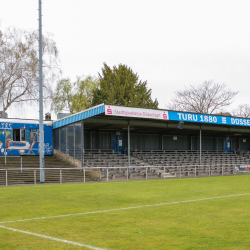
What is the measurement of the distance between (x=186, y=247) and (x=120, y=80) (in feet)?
152

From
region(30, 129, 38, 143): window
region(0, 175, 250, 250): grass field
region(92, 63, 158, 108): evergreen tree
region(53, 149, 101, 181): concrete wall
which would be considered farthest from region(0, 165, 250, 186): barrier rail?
region(92, 63, 158, 108): evergreen tree

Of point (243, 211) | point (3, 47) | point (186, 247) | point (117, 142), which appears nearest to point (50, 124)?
point (117, 142)

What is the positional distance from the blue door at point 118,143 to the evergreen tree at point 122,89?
17.6m

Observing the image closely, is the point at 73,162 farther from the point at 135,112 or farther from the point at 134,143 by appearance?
the point at 134,143

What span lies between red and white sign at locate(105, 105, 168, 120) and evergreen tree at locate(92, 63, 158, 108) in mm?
24768

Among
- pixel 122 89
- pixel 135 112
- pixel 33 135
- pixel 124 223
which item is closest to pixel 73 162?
pixel 33 135

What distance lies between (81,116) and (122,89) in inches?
1084

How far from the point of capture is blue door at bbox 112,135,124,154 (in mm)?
30438

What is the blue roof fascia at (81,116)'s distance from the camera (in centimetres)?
2074

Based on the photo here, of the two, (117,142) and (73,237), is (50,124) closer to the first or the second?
(117,142)

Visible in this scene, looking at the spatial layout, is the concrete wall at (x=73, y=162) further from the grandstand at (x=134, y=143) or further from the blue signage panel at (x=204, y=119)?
the blue signage panel at (x=204, y=119)

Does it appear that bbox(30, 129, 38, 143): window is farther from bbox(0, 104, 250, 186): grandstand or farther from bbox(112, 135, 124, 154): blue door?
bbox(112, 135, 124, 154): blue door

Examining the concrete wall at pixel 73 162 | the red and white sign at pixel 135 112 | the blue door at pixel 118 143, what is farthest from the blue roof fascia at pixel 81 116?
the blue door at pixel 118 143

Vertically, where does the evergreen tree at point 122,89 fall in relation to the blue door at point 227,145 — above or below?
above
